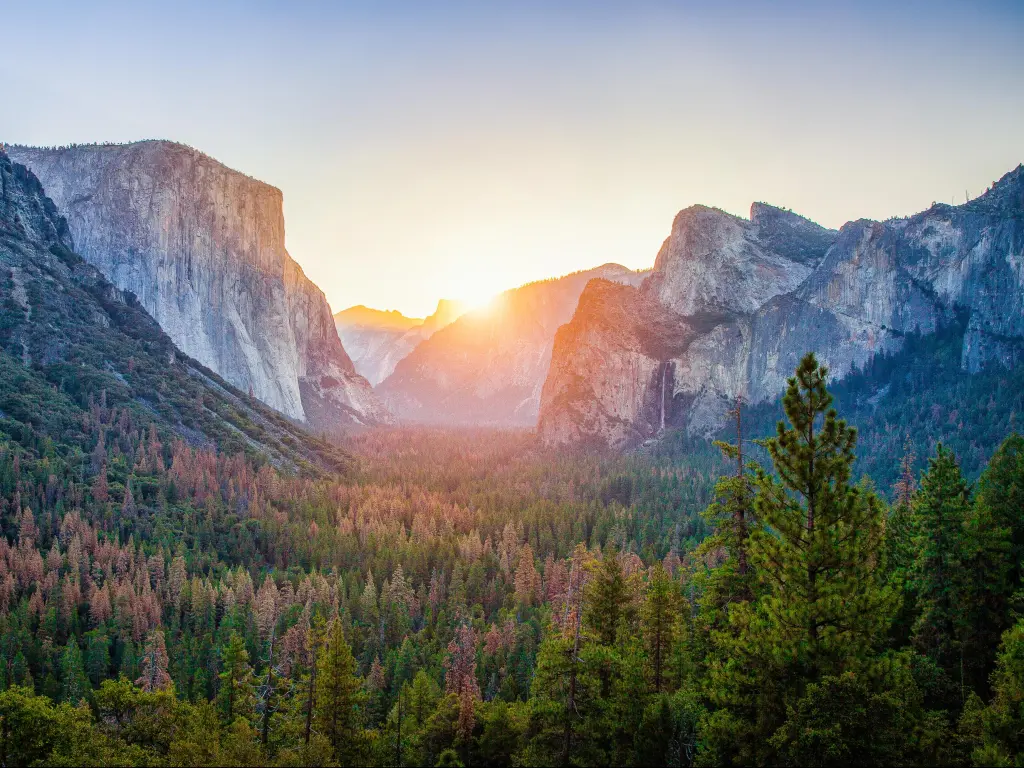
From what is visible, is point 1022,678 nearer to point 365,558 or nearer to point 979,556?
point 979,556

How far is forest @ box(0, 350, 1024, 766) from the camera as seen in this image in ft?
55.1

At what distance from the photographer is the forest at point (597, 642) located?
1678 centimetres

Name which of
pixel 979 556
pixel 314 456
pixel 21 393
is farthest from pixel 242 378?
pixel 979 556

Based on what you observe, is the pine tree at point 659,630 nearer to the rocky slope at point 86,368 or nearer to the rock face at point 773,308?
the rocky slope at point 86,368

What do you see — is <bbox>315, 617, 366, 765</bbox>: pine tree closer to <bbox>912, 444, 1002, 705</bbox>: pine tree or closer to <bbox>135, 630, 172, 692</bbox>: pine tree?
<bbox>135, 630, 172, 692</bbox>: pine tree

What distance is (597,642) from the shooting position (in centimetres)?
2509

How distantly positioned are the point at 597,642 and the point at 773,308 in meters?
162

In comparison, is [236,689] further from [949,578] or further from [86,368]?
[86,368]

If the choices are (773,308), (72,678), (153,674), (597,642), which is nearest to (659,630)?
(597,642)

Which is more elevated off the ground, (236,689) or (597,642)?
(597,642)

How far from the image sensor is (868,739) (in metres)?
15.7

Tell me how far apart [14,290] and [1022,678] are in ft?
470

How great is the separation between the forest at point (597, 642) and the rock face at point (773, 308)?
352 ft

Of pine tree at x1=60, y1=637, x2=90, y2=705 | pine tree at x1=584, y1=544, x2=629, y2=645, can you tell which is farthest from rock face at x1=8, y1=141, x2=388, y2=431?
pine tree at x1=584, y1=544, x2=629, y2=645
